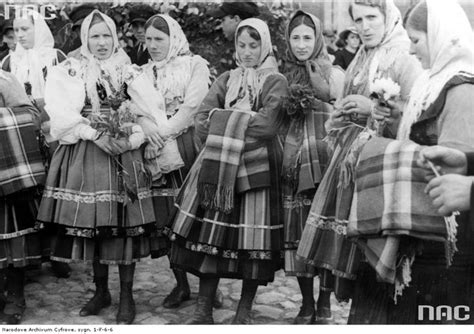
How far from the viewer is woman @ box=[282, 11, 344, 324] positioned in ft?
9.05

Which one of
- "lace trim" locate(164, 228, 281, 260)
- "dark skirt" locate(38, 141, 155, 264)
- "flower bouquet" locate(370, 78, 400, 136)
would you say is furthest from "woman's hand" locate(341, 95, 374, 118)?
"dark skirt" locate(38, 141, 155, 264)

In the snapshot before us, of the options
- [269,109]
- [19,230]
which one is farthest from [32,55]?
[269,109]

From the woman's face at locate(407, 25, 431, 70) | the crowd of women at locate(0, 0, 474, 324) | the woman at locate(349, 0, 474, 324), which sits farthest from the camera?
the crowd of women at locate(0, 0, 474, 324)

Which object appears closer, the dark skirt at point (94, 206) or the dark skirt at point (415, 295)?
the dark skirt at point (415, 295)

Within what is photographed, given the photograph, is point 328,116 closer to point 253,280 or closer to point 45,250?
point 253,280

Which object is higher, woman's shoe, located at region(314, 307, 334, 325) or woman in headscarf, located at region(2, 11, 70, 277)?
woman in headscarf, located at region(2, 11, 70, 277)

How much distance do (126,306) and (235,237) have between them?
1.85 feet

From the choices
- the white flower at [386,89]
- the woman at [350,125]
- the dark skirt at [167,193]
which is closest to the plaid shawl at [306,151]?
the woman at [350,125]

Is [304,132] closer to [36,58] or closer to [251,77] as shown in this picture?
[251,77]

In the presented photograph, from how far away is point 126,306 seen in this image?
2926 millimetres

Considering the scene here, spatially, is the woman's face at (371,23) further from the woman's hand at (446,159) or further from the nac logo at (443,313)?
the nac logo at (443,313)

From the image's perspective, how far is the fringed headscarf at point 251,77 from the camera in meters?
2.84

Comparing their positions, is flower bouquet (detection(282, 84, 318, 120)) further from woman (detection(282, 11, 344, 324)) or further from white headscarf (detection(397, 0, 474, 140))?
white headscarf (detection(397, 0, 474, 140))

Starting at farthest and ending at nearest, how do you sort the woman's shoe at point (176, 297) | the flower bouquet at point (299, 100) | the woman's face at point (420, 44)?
the woman's shoe at point (176, 297) → the flower bouquet at point (299, 100) → the woman's face at point (420, 44)
